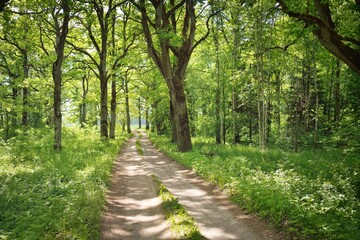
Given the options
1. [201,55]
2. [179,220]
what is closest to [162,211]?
[179,220]

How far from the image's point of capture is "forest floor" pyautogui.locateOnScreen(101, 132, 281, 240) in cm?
702

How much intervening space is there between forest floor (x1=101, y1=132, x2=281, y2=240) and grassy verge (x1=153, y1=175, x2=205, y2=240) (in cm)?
17

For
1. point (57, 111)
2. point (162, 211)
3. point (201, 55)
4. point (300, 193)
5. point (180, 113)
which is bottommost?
point (162, 211)

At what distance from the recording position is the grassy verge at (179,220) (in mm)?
6469

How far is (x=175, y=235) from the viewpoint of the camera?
21.9ft

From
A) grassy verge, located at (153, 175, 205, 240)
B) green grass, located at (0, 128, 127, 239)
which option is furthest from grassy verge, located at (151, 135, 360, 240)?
green grass, located at (0, 128, 127, 239)

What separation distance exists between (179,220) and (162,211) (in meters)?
1.29

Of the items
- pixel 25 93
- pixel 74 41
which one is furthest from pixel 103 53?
pixel 25 93

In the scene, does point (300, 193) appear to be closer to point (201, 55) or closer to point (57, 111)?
point (57, 111)

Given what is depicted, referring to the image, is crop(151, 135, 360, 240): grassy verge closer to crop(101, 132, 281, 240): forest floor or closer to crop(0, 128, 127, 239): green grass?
crop(101, 132, 281, 240): forest floor

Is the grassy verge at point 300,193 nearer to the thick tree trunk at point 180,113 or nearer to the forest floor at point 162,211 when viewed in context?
the forest floor at point 162,211

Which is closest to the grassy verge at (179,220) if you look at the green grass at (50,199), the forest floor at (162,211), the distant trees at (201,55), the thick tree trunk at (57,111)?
the forest floor at (162,211)

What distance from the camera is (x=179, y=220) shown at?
24.1ft

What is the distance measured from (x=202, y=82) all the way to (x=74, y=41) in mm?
12737
